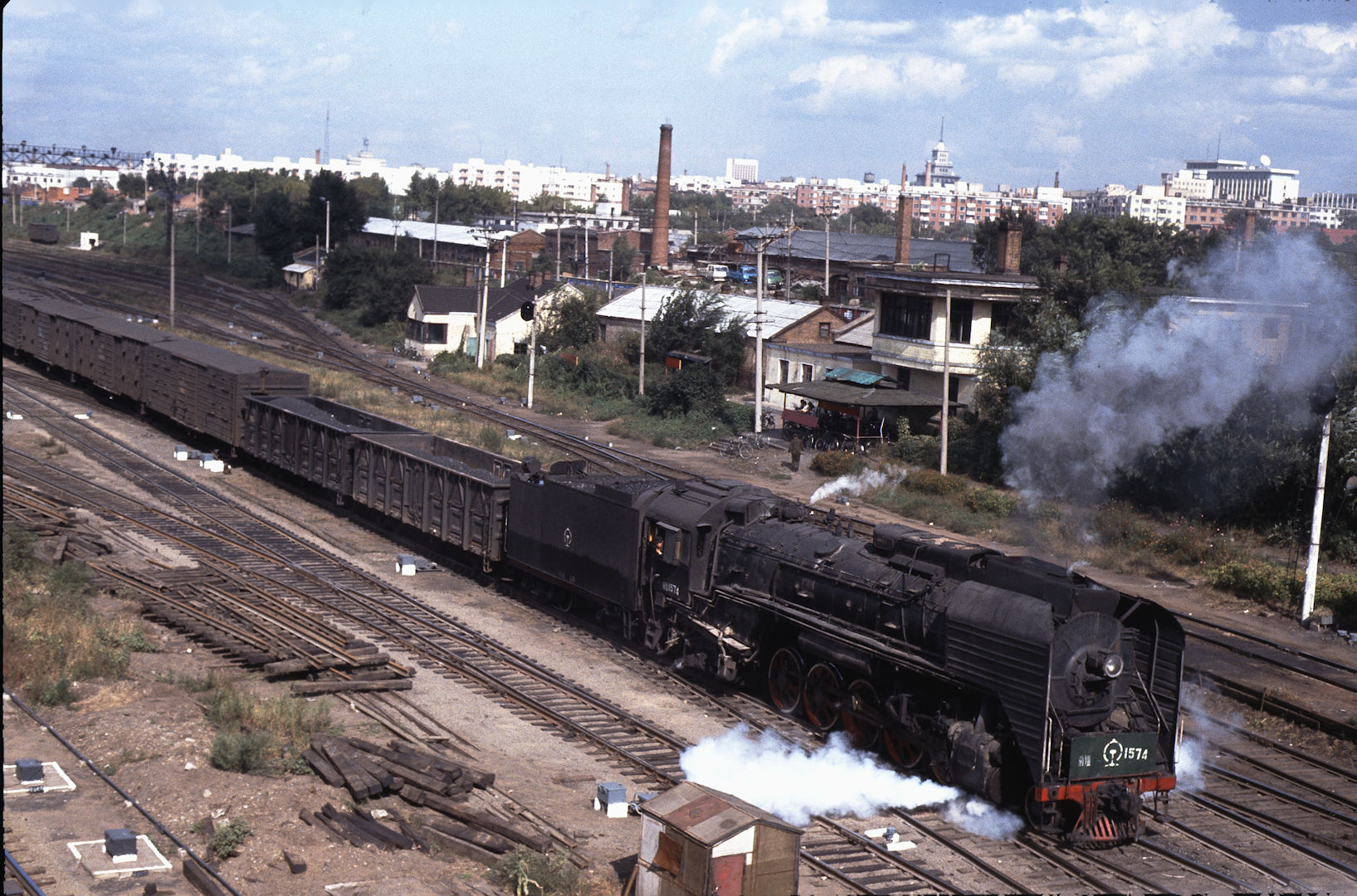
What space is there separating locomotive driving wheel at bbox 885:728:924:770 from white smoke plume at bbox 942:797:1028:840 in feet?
3.03

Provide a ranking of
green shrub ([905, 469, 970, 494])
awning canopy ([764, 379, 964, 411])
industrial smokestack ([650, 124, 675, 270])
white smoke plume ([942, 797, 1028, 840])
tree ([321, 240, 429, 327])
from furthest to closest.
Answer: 1. industrial smokestack ([650, 124, 675, 270])
2. tree ([321, 240, 429, 327])
3. awning canopy ([764, 379, 964, 411])
4. green shrub ([905, 469, 970, 494])
5. white smoke plume ([942, 797, 1028, 840])

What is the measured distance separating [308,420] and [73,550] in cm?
742

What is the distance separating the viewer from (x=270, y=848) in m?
11.5

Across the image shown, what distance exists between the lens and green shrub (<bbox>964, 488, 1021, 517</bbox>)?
100 ft

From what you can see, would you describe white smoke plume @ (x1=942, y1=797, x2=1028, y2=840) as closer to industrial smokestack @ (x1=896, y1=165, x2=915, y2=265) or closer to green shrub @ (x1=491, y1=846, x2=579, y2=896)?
green shrub @ (x1=491, y1=846, x2=579, y2=896)

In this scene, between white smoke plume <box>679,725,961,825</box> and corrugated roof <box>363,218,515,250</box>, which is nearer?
white smoke plume <box>679,725,961,825</box>

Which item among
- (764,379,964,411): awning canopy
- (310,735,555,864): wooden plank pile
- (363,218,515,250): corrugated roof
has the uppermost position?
(363,218,515,250): corrugated roof

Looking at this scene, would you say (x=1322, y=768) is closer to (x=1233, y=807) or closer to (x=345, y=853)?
(x=1233, y=807)

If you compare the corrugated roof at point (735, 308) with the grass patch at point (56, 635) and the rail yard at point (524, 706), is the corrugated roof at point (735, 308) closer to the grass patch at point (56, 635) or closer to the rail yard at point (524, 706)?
the rail yard at point (524, 706)

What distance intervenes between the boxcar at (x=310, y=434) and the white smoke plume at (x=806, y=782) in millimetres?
15476

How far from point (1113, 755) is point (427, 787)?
24.2ft

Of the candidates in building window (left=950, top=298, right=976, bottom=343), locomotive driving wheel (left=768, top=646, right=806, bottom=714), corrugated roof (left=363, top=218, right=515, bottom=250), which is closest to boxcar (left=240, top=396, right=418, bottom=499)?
locomotive driving wheel (left=768, top=646, right=806, bottom=714)

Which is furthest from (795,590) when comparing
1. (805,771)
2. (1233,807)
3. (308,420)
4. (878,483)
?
(878,483)

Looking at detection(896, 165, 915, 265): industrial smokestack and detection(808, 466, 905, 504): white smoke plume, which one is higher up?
detection(896, 165, 915, 265): industrial smokestack
